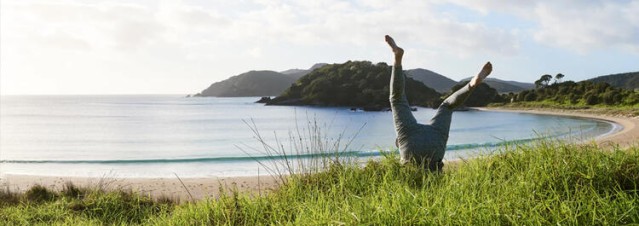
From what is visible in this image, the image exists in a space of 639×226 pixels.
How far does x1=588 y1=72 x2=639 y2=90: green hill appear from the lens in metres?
97.8

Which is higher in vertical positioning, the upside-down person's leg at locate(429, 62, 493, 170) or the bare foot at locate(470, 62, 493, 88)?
the bare foot at locate(470, 62, 493, 88)

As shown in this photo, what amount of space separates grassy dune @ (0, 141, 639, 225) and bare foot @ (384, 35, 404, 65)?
3.47 feet

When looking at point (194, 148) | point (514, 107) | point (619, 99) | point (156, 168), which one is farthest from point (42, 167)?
point (514, 107)

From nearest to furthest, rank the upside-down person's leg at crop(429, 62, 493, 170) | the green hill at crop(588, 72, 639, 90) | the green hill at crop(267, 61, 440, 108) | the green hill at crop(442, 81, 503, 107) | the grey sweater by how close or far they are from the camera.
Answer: the grey sweater
the upside-down person's leg at crop(429, 62, 493, 170)
the green hill at crop(442, 81, 503, 107)
the green hill at crop(267, 61, 440, 108)
the green hill at crop(588, 72, 639, 90)

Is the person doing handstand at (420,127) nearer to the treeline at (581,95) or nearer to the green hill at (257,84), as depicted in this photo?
the treeline at (581,95)

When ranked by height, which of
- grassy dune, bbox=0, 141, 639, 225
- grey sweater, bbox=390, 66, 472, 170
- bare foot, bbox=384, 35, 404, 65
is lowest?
grassy dune, bbox=0, 141, 639, 225

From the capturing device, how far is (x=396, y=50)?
225 inches

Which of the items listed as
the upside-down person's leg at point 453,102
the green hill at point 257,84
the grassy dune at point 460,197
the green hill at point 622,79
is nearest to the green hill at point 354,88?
the green hill at point 622,79

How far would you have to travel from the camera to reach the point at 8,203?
7672 millimetres

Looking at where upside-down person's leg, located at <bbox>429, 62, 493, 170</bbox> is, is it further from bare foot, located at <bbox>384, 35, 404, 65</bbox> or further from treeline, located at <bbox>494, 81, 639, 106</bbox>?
treeline, located at <bbox>494, 81, 639, 106</bbox>

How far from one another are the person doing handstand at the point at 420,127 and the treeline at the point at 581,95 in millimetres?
52167

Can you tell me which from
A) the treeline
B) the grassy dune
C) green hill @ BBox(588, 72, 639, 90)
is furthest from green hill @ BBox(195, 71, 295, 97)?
the grassy dune

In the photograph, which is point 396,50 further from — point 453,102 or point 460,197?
point 460,197

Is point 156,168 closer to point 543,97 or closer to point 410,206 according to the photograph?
point 410,206
